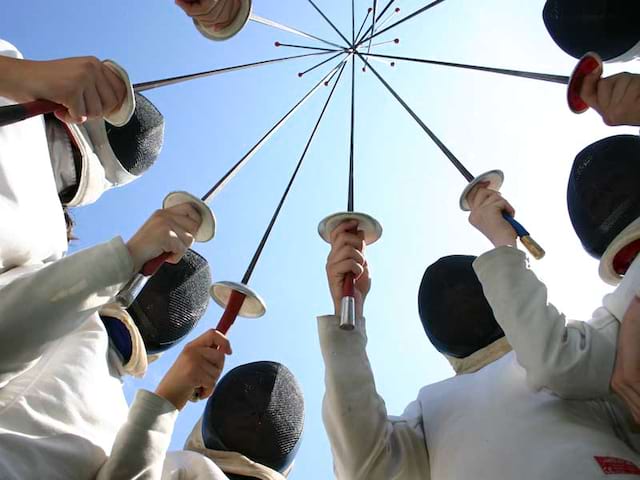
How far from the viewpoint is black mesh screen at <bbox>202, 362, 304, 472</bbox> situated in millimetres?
2373

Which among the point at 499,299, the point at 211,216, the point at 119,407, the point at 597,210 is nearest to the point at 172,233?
the point at 211,216

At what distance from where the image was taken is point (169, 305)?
2684 mm

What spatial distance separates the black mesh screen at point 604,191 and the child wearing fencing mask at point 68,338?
4.83ft

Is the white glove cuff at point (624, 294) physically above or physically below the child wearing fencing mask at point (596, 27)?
below

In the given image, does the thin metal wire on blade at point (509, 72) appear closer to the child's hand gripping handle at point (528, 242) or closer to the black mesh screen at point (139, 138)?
the child's hand gripping handle at point (528, 242)

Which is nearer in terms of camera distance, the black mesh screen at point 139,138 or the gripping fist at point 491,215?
the gripping fist at point 491,215

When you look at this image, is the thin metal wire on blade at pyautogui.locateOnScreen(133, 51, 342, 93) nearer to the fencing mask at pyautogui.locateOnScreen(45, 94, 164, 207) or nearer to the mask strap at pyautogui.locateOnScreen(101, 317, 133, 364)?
the fencing mask at pyautogui.locateOnScreen(45, 94, 164, 207)

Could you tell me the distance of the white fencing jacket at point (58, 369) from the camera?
4.86 ft

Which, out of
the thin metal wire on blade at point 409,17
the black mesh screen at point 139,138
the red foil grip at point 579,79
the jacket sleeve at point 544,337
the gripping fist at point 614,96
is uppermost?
the thin metal wire on blade at point 409,17

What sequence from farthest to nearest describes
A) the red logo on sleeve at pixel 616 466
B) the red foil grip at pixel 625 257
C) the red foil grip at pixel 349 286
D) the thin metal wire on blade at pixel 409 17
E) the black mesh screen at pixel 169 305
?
the thin metal wire on blade at pixel 409 17 < the black mesh screen at pixel 169 305 < the red foil grip at pixel 625 257 < the red foil grip at pixel 349 286 < the red logo on sleeve at pixel 616 466

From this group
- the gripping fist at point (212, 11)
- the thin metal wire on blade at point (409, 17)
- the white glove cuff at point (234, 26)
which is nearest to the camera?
the gripping fist at point (212, 11)

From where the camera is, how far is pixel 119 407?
199 cm

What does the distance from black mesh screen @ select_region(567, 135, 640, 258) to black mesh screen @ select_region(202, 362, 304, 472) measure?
4.40ft

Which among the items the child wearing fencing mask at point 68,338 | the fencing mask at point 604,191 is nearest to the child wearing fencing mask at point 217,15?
the child wearing fencing mask at point 68,338
